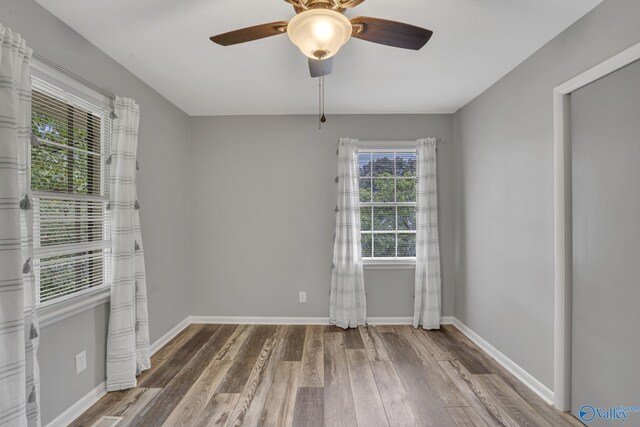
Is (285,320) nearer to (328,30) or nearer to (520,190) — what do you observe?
(520,190)

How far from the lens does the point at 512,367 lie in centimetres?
259

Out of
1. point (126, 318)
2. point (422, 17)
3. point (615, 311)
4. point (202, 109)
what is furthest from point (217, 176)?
point (615, 311)

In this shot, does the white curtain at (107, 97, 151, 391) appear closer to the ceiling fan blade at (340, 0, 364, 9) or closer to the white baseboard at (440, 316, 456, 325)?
the ceiling fan blade at (340, 0, 364, 9)

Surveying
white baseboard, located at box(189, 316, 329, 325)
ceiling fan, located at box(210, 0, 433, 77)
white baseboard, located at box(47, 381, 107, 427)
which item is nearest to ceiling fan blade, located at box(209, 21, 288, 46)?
ceiling fan, located at box(210, 0, 433, 77)

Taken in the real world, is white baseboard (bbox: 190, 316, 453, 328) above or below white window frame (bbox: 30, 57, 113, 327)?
below

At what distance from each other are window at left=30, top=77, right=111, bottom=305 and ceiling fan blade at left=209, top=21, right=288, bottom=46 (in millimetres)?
1174

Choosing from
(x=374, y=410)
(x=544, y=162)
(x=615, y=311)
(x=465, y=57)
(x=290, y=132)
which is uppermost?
(x=465, y=57)

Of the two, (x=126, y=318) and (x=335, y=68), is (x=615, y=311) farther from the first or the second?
(x=126, y=318)

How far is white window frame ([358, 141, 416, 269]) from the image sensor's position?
12.1ft

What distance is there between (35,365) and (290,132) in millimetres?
2981

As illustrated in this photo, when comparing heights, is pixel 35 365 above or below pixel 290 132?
below

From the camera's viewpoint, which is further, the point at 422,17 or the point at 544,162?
the point at 544,162

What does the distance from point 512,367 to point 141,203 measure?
353 centimetres

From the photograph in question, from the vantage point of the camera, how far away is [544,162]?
2246 millimetres
